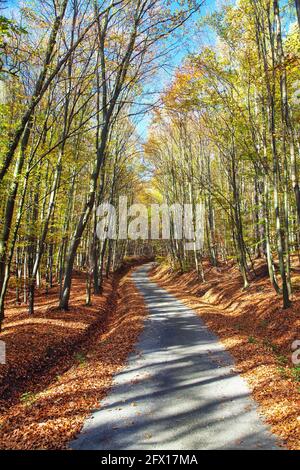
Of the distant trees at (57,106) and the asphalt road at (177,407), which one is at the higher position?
the distant trees at (57,106)

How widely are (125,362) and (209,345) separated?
8.58 ft

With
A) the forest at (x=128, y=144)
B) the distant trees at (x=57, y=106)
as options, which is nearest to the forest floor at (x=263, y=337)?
the forest at (x=128, y=144)

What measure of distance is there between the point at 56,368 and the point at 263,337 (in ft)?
20.3

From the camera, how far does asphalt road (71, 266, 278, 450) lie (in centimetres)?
474

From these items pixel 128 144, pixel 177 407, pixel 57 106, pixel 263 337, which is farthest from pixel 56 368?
pixel 128 144

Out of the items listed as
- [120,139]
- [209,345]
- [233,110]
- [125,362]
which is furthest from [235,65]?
[125,362]

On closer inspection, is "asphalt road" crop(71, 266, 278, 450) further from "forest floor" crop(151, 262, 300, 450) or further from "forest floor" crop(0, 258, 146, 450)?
"forest floor" crop(0, 258, 146, 450)

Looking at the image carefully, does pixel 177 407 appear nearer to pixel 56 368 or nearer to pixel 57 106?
pixel 56 368

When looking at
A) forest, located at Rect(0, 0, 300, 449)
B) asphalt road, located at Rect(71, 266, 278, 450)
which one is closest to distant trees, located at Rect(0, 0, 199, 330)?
forest, located at Rect(0, 0, 300, 449)

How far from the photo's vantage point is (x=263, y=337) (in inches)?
408

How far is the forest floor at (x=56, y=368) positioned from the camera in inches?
209

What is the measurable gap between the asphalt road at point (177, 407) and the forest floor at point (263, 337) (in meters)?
0.28

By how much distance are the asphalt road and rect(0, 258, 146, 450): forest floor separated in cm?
39

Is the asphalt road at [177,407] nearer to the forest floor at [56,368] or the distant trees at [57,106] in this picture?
the forest floor at [56,368]
